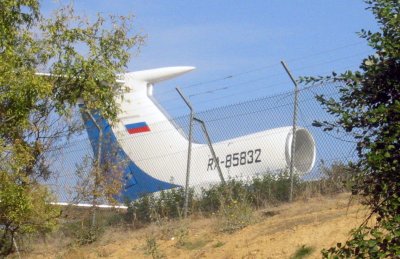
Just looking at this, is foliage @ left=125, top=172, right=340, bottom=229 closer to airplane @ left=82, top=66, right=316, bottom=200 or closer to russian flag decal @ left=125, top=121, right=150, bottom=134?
airplane @ left=82, top=66, right=316, bottom=200

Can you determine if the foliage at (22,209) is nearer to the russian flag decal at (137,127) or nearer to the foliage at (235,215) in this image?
the foliage at (235,215)

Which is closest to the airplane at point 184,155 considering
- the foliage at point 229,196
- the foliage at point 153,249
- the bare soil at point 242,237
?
the foliage at point 229,196

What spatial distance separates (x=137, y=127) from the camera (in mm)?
20516

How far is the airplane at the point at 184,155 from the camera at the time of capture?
49.9 feet

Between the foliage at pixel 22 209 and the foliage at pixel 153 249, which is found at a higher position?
the foliage at pixel 22 209

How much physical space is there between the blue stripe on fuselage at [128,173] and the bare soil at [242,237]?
1.35 metres

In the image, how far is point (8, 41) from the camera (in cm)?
960

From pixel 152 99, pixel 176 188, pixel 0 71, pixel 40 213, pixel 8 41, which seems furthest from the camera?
pixel 152 99

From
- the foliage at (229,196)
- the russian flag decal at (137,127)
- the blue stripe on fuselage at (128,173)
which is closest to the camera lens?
the foliage at (229,196)

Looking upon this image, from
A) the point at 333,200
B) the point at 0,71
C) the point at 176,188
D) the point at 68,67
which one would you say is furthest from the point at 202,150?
the point at 0,71

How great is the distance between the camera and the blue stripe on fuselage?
1717 centimetres

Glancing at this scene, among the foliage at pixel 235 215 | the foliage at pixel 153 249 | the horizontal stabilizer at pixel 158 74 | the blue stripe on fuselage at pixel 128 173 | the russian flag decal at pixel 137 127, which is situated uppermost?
the horizontal stabilizer at pixel 158 74

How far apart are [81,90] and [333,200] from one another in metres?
5.39

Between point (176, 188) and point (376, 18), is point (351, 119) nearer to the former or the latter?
point (376, 18)
